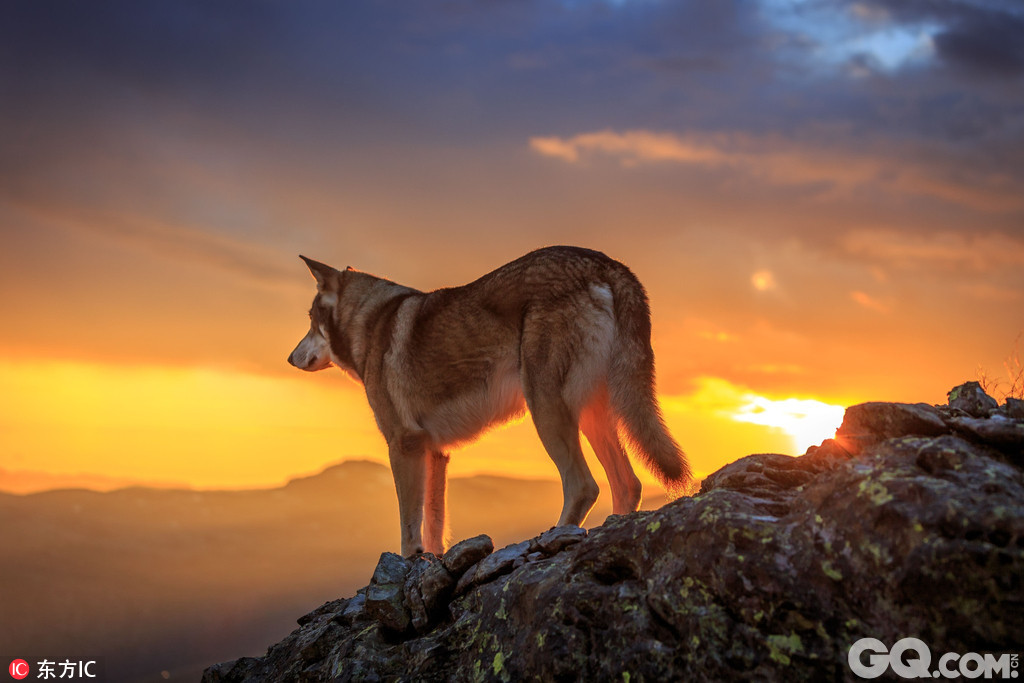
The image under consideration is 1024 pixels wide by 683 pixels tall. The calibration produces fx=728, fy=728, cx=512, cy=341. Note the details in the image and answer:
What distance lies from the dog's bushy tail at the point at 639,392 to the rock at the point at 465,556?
179 centimetres

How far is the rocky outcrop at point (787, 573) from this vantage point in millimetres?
3145

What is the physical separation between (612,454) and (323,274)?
5111mm

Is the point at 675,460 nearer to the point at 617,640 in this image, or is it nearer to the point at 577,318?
the point at 577,318

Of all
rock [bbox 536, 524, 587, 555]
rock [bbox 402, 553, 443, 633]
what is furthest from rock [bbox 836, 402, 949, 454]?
rock [bbox 402, 553, 443, 633]

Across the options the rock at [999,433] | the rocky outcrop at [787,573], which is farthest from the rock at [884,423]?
the rock at [999,433]

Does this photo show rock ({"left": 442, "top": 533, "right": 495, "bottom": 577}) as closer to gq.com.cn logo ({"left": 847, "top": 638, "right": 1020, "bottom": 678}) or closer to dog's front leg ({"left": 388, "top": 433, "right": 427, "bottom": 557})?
dog's front leg ({"left": 388, "top": 433, "right": 427, "bottom": 557})

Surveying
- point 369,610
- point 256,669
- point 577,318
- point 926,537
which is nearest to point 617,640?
point 926,537

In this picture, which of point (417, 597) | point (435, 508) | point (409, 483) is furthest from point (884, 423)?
point (435, 508)

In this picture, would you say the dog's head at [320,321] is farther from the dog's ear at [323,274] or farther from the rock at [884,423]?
the rock at [884,423]

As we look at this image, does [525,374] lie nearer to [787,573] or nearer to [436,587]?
[436,587]

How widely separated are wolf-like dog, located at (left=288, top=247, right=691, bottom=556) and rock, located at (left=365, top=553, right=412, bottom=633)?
1.66 m

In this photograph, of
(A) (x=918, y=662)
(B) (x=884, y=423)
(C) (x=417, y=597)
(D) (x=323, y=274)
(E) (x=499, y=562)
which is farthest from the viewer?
(D) (x=323, y=274)

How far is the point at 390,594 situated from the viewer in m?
6.14

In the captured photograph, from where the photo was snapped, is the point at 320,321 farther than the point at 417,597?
Yes
